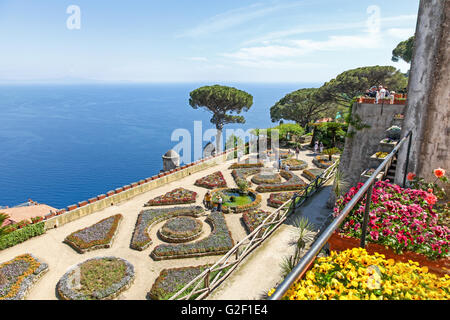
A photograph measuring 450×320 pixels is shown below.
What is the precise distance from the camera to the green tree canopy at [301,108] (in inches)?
1993

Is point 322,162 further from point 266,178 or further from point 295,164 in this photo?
point 266,178

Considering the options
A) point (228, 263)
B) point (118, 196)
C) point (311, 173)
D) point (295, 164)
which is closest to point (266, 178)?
point (311, 173)

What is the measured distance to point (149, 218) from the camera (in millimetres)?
21094

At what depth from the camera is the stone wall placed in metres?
20.9

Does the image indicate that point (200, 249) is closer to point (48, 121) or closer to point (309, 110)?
point (309, 110)

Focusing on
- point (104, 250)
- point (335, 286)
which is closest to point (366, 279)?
point (335, 286)

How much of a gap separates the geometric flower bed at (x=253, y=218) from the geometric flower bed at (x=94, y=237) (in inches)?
351

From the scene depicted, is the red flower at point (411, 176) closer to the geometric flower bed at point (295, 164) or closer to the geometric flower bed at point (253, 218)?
the geometric flower bed at point (253, 218)

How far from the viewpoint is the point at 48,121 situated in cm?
16088

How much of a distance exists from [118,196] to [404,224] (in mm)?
22714

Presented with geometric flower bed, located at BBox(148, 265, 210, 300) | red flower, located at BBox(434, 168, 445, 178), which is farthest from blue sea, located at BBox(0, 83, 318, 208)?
red flower, located at BBox(434, 168, 445, 178)

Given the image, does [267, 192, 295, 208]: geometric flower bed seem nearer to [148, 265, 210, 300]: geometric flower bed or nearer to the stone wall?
[148, 265, 210, 300]: geometric flower bed

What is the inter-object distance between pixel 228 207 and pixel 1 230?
1390 cm

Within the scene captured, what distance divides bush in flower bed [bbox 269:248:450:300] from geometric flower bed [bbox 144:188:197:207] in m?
20.6
